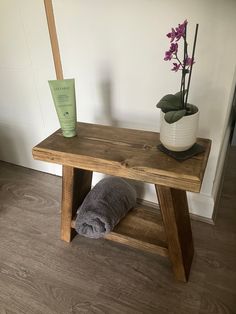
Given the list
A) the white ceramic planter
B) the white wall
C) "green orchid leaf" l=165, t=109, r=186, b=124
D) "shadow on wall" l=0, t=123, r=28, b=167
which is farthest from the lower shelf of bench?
"shadow on wall" l=0, t=123, r=28, b=167

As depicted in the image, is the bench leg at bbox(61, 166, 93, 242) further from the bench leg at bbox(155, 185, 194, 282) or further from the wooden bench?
the bench leg at bbox(155, 185, 194, 282)

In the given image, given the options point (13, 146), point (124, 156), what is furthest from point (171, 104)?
point (13, 146)

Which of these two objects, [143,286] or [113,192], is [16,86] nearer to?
[113,192]

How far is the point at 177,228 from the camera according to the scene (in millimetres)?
902

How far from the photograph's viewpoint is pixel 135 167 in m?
0.81

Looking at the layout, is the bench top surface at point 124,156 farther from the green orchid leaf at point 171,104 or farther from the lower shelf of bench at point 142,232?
the lower shelf of bench at point 142,232

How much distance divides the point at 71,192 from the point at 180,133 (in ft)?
1.73

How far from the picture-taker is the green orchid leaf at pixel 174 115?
2.38 ft

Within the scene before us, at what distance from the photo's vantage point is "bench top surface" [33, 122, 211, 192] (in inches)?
30.3

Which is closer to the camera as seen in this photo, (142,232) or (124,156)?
(124,156)

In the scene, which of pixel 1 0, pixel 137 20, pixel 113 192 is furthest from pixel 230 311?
pixel 1 0

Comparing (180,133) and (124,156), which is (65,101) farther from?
(180,133)

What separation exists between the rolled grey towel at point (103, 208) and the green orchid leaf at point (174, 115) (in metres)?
0.50

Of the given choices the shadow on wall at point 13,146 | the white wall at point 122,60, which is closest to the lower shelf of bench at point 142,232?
the white wall at point 122,60
